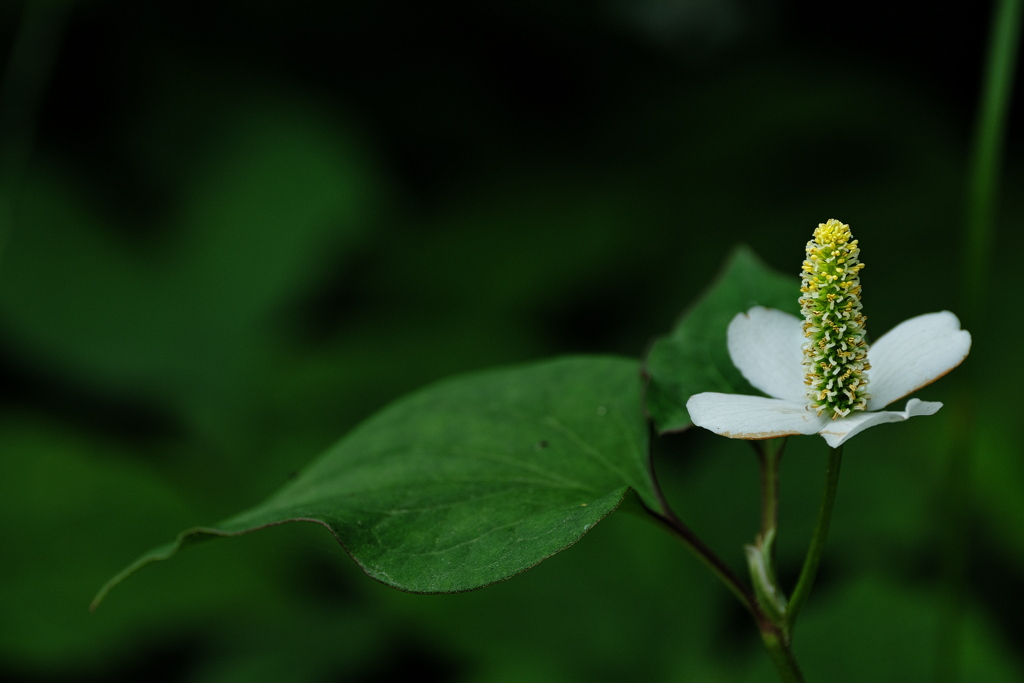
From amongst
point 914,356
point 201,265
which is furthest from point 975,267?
point 201,265

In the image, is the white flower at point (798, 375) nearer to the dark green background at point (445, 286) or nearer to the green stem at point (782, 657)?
the green stem at point (782, 657)

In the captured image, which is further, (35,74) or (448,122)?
(448,122)

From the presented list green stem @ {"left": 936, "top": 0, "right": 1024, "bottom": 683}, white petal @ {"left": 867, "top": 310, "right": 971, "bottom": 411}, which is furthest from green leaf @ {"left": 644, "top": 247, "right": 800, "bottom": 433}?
green stem @ {"left": 936, "top": 0, "right": 1024, "bottom": 683}

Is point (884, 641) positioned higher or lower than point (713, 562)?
lower

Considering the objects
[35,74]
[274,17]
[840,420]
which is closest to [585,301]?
[274,17]

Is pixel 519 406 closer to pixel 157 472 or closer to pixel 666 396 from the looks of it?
pixel 666 396

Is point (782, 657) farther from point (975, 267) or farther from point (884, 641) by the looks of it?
point (884, 641)

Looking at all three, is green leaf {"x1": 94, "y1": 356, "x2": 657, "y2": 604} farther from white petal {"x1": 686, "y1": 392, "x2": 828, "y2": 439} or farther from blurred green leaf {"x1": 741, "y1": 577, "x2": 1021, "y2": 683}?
blurred green leaf {"x1": 741, "y1": 577, "x2": 1021, "y2": 683}
